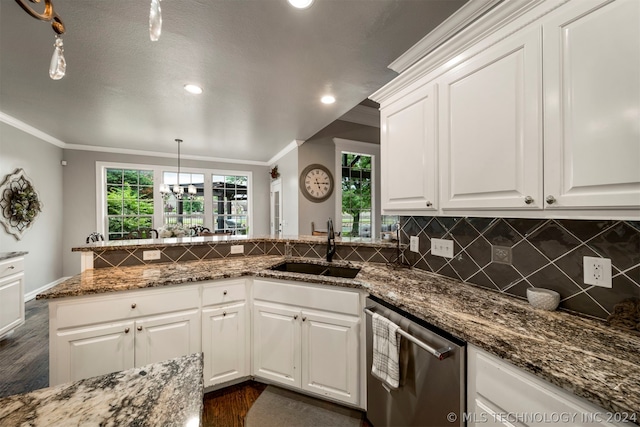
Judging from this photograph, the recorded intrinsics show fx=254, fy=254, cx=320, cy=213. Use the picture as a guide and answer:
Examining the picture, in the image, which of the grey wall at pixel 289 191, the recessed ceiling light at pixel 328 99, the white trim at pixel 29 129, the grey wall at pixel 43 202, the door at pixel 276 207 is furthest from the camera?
the door at pixel 276 207

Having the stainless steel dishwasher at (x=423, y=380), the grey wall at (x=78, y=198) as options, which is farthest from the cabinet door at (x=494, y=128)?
the grey wall at (x=78, y=198)

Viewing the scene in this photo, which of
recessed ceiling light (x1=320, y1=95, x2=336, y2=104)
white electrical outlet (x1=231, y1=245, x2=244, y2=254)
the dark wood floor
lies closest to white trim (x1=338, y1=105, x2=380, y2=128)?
recessed ceiling light (x1=320, y1=95, x2=336, y2=104)

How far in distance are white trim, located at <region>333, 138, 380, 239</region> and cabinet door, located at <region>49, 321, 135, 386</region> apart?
3.35 meters

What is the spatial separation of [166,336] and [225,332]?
37cm

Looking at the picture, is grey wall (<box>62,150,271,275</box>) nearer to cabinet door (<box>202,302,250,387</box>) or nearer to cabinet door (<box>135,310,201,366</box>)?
cabinet door (<box>135,310,201,366</box>)

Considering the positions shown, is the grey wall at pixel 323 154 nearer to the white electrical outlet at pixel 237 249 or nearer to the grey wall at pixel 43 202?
the white electrical outlet at pixel 237 249

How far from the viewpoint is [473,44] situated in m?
1.26

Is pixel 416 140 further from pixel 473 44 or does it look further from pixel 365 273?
pixel 365 273

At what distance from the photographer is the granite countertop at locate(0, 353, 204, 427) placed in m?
0.51

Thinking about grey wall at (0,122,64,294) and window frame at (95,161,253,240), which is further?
window frame at (95,161,253,240)

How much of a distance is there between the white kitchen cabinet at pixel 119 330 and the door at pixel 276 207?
3822mm

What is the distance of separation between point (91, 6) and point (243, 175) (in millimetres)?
4946

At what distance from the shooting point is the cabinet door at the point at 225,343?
180cm

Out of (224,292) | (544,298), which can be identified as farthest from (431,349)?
(224,292)
